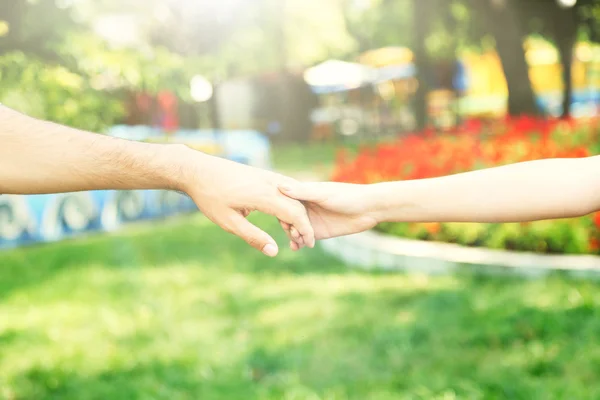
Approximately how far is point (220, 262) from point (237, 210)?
496 centimetres

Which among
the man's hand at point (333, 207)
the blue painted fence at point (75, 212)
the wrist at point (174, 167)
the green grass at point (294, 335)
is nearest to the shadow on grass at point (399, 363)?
the green grass at point (294, 335)

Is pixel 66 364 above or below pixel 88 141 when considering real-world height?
below

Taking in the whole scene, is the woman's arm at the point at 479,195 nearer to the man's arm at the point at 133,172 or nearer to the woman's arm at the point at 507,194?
the woman's arm at the point at 507,194

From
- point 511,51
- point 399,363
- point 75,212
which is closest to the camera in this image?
point 399,363

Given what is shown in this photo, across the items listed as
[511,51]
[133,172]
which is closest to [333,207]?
[133,172]

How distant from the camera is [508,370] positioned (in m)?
4.06

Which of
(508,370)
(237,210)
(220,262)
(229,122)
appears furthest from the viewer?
(229,122)

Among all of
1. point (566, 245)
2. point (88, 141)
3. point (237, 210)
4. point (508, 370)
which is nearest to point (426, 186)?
point (237, 210)

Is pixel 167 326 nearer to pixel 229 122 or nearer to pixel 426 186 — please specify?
pixel 426 186

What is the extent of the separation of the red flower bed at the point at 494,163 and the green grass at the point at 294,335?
0.50 m

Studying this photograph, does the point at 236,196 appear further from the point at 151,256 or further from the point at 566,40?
the point at 566,40

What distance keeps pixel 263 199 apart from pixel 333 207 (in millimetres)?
259

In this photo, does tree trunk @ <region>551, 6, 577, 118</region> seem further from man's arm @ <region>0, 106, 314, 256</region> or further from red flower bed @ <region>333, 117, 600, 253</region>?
man's arm @ <region>0, 106, 314, 256</region>

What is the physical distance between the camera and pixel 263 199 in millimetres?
2518
